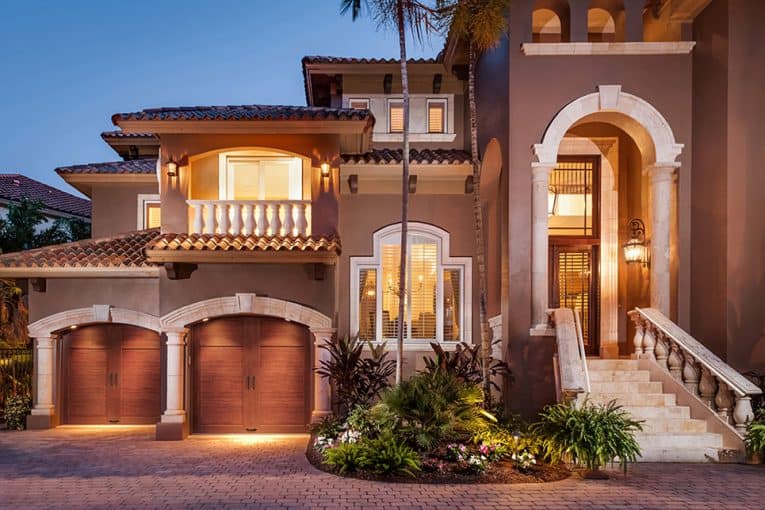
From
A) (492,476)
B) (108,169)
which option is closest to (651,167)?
(492,476)

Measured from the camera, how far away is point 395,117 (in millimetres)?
15953

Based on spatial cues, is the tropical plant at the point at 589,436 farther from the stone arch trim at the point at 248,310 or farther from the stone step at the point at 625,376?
the stone arch trim at the point at 248,310

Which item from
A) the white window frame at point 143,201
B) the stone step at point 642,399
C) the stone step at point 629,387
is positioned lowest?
the stone step at point 642,399

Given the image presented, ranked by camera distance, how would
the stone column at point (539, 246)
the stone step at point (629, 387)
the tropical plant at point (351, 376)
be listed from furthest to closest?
1. the tropical plant at point (351, 376)
2. the stone column at point (539, 246)
3. the stone step at point (629, 387)

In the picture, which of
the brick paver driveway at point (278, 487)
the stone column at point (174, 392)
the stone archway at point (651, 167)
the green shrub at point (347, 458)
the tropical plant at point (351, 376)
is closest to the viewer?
the brick paver driveway at point (278, 487)

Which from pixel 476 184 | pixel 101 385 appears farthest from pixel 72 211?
pixel 476 184

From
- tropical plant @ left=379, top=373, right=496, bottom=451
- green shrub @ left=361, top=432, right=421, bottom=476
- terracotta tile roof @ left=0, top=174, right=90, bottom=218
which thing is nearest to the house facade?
tropical plant @ left=379, top=373, right=496, bottom=451

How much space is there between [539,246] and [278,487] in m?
6.60

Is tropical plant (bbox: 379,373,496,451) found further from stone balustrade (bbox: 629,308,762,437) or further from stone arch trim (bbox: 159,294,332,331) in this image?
stone balustrade (bbox: 629,308,762,437)

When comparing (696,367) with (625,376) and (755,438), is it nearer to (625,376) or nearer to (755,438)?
(625,376)

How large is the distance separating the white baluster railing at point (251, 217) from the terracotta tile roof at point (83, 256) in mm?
1684

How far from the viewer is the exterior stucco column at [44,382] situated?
13516 millimetres

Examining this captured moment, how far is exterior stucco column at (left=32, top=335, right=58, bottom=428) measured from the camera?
13.5m

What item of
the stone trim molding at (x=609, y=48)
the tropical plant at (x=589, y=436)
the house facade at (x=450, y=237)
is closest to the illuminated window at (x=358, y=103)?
the house facade at (x=450, y=237)
